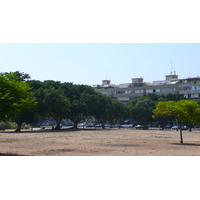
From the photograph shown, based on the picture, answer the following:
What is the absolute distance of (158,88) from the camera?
146000 millimetres

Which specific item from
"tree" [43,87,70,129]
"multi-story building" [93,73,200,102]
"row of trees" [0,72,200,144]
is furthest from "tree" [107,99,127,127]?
"multi-story building" [93,73,200,102]

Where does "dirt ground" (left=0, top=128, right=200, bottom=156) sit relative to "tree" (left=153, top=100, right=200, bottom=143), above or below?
below

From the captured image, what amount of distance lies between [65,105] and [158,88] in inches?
3003

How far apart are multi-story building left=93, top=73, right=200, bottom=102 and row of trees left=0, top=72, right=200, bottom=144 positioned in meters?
21.0

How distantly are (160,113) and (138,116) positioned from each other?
62.4m

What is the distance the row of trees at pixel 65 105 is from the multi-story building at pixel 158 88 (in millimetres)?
21036

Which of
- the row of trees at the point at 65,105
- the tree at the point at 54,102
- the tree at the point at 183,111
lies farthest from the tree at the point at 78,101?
the tree at the point at 183,111

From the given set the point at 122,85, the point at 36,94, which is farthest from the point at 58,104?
the point at 122,85

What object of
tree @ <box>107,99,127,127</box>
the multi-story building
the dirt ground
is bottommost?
the dirt ground

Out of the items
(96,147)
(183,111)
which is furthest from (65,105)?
(96,147)

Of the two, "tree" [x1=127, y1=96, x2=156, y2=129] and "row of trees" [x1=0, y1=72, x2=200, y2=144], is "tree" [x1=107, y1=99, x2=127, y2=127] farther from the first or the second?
"tree" [x1=127, y1=96, x2=156, y2=129]

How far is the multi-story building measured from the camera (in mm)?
134125

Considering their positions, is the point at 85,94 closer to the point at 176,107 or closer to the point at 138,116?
the point at 138,116

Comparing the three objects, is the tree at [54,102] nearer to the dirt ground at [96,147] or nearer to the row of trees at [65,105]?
the row of trees at [65,105]
